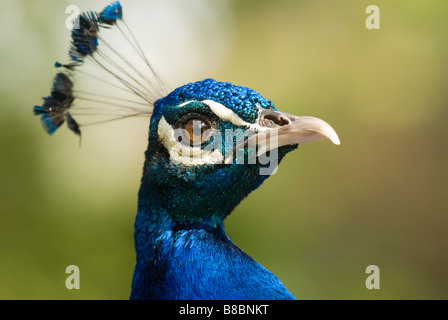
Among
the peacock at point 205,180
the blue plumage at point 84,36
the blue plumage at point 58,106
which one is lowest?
the peacock at point 205,180

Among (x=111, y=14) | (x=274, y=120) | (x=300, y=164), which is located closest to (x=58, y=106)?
(x=111, y=14)

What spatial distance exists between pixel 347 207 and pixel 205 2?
8.27ft

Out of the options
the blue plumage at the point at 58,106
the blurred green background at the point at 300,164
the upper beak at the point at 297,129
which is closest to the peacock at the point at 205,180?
the upper beak at the point at 297,129

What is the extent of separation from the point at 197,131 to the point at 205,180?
136 millimetres

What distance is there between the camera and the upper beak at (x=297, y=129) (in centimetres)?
123

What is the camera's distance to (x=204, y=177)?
4.32 ft

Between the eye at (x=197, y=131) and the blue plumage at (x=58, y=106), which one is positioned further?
the blue plumage at (x=58, y=106)

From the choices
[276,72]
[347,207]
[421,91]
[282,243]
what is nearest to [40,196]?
[282,243]

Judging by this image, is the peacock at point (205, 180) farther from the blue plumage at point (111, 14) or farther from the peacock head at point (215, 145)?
the blue plumage at point (111, 14)

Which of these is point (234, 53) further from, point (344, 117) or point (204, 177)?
point (204, 177)

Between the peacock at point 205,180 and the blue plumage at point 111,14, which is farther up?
the blue plumage at point 111,14

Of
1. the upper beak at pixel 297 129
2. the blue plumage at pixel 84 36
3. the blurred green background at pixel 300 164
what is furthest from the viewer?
the blurred green background at pixel 300 164

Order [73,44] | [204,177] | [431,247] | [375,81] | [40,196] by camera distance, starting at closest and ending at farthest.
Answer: [204,177], [73,44], [40,196], [431,247], [375,81]

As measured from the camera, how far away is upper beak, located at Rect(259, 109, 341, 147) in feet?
4.02
